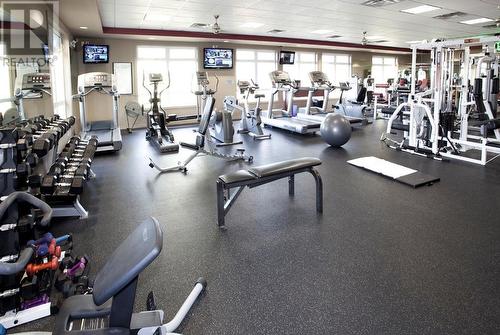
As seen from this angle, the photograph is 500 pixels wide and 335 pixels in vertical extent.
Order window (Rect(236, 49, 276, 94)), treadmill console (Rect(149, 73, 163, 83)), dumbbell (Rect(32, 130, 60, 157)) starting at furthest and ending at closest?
window (Rect(236, 49, 276, 94)) < treadmill console (Rect(149, 73, 163, 83)) < dumbbell (Rect(32, 130, 60, 157))

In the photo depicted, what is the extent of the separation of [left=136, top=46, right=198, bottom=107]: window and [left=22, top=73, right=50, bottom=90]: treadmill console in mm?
4763

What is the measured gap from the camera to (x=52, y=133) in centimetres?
298

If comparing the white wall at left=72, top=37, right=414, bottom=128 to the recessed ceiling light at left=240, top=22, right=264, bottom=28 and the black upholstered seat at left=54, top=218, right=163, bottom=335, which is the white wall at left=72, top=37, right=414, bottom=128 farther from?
the black upholstered seat at left=54, top=218, right=163, bottom=335

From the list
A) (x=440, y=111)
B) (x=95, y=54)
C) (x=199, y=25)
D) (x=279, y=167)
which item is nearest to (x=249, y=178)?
(x=279, y=167)

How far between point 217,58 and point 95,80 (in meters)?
4.19

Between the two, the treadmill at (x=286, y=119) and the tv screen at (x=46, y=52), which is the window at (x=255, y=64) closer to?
the treadmill at (x=286, y=119)

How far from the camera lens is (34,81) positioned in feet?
14.0

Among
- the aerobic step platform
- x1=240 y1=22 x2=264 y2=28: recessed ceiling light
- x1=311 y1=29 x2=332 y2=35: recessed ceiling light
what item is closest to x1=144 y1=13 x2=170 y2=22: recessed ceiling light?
x1=240 y1=22 x2=264 y2=28: recessed ceiling light

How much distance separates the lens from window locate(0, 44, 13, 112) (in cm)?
416

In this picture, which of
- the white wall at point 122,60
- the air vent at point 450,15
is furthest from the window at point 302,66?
the air vent at point 450,15

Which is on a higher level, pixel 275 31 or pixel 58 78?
pixel 275 31

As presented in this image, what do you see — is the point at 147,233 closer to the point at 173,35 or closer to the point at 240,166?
the point at 240,166

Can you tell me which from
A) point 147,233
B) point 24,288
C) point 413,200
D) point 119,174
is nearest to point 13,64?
point 119,174

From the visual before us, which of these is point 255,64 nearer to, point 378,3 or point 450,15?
point 378,3
